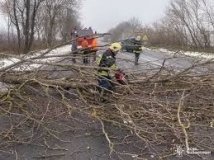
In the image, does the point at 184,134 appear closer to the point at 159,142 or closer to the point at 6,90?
the point at 159,142

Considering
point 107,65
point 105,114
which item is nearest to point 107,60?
point 107,65

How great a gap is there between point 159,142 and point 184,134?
0.35 m

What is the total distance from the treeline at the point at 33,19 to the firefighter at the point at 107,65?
27.1 meters

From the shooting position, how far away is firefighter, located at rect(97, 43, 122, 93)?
27.0 ft

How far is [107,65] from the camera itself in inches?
347

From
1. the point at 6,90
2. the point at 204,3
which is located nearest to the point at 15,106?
the point at 6,90

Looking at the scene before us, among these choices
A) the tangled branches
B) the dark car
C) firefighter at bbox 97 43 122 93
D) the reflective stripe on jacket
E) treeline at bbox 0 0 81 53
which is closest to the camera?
the tangled branches

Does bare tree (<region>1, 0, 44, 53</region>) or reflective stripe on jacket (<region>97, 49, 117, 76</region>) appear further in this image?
bare tree (<region>1, 0, 44, 53</region>)

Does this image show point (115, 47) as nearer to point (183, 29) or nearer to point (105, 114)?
point (105, 114)

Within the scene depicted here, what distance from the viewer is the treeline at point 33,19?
40688mm

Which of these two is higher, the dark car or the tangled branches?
the dark car

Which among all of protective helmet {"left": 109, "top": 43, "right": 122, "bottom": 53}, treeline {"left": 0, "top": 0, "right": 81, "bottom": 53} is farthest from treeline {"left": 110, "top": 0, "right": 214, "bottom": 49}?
protective helmet {"left": 109, "top": 43, "right": 122, "bottom": 53}

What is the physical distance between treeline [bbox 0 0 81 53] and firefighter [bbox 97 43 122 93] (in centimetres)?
2710

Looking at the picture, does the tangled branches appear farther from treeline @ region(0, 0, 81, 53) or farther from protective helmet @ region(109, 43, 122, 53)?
treeline @ region(0, 0, 81, 53)
